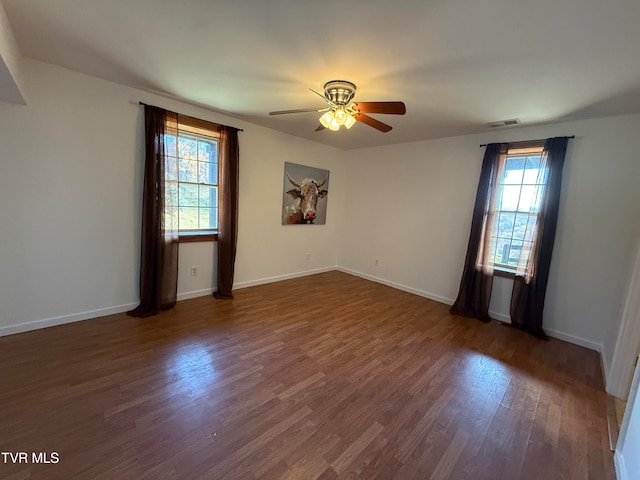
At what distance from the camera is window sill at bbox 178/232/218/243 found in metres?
3.33

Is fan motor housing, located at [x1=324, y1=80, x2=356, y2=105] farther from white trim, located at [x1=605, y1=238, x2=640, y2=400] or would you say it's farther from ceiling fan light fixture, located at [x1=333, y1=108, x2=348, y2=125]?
white trim, located at [x1=605, y1=238, x2=640, y2=400]

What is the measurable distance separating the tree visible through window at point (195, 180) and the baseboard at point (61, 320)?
3.59 ft

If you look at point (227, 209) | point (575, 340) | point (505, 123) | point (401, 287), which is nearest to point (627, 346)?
point (575, 340)

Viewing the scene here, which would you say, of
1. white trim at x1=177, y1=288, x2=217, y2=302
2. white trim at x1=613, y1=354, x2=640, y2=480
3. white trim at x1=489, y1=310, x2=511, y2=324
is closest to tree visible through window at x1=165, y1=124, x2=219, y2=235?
white trim at x1=177, y1=288, x2=217, y2=302

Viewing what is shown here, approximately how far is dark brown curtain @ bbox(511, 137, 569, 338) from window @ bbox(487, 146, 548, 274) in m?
0.08

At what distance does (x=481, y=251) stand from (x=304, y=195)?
9.33 feet

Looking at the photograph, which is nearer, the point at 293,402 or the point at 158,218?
the point at 293,402

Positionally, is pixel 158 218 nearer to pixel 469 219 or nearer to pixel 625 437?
pixel 469 219

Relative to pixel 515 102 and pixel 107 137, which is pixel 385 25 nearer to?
pixel 515 102

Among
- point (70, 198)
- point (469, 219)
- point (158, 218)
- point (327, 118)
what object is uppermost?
point (327, 118)

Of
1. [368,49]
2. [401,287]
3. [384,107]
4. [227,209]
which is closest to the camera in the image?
[368,49]

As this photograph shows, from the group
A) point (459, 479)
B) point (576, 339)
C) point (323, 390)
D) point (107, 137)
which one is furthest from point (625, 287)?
point (107, 137)

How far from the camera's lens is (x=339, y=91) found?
2.25m

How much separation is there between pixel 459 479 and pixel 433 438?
25cm
